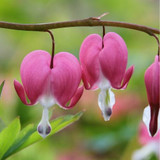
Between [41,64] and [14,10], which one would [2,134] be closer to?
[41,64]

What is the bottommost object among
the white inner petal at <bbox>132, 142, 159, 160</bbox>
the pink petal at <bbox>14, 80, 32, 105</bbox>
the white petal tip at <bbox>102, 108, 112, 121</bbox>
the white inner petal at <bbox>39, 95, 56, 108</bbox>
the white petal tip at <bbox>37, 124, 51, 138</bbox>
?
the white inner petal at <bbox>132, 142, 159, 160</bbox>

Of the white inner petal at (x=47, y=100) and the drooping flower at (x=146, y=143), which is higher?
the white inner petal at (x=47, y=100)

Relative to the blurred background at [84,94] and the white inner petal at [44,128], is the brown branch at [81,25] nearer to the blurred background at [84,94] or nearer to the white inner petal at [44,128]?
the white inner petal at [44,128]

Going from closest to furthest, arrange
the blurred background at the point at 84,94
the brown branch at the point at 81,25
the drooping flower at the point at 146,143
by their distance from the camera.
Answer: the brown branch at the point at 81,25
the drooping flower at the point at 146,143
the blurred background at the point at 84,94

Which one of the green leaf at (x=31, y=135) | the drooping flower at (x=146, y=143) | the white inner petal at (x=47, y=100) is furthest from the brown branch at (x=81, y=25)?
the drooping flower at (x=146, y=143)

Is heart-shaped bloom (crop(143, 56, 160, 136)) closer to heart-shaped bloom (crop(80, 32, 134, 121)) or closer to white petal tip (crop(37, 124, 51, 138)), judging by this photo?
heart-shaped bloom (crop(80, 32, 134, 121))

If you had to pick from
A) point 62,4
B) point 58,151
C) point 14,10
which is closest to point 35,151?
point 58,151

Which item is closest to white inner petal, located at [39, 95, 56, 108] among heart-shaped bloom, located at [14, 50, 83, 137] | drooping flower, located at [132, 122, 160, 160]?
heart-shaped bloom, located at [14, 50, 83, 137]
